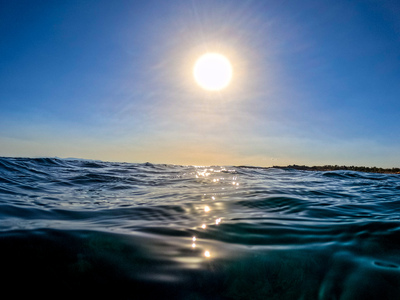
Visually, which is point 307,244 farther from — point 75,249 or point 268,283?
point 75,249

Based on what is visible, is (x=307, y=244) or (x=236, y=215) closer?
(x=307, y=244)

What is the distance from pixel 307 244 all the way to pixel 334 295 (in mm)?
742

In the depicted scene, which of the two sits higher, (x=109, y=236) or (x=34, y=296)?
(x=109, y=236)

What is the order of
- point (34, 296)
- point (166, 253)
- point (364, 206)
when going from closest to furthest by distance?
point (34, 296) < point (166, 253) < point (364, 206)

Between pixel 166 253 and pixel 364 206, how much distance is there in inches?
Result: 168

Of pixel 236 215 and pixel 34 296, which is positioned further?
pixel 236 215

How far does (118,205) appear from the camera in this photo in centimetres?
400

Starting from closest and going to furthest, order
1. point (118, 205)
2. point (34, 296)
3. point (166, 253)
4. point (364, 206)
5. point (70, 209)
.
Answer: point (34, 296) → point (166, 253) → point (70, 209) → point (118, 205) → point (364, 206)

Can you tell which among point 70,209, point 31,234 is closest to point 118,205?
point 70,209

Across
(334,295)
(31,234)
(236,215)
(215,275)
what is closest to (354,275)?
(334,295)

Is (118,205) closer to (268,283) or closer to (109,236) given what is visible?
(109,236)

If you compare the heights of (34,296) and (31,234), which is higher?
(31,234)


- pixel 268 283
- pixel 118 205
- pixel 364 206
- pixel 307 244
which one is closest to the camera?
pixel 268 283

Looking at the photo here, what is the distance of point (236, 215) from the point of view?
10.9 ft
